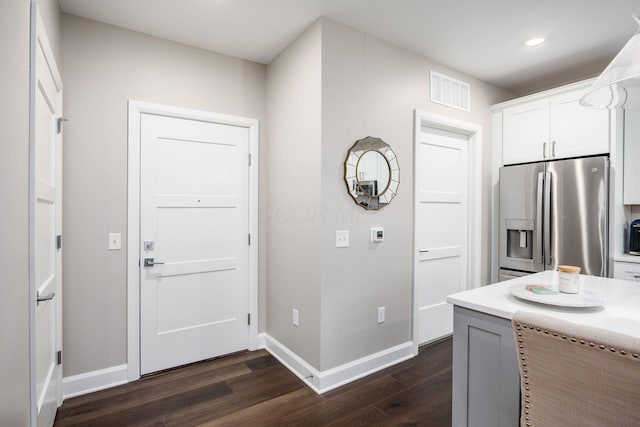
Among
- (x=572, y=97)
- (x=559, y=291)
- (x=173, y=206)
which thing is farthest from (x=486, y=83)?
(x=173, y=206)

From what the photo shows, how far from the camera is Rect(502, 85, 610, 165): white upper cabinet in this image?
2.87 meters

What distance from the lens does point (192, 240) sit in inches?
109

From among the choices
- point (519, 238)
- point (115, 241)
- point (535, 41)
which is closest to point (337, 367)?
point (115, 241)

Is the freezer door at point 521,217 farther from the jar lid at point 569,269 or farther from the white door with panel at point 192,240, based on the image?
the white door with panel at point 192,240

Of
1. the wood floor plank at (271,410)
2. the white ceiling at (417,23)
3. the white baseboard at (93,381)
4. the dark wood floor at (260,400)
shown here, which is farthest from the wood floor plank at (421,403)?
the white ceiling at (417,23)

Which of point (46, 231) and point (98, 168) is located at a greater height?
point (98, 168)

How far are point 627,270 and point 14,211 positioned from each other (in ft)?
12.7

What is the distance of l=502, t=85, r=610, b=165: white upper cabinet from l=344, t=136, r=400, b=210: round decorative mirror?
1515mm

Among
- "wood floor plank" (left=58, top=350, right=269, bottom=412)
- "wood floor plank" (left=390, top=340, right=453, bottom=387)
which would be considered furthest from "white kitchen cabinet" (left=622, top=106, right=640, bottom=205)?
"wood floor plank" (left=58, top=350, right=269, bottom=412)

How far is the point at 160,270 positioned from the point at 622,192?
3870mm

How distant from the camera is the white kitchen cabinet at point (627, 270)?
2594mm

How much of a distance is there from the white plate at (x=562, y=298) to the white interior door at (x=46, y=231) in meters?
2.09

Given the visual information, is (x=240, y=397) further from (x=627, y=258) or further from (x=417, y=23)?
(x=627, y=258)

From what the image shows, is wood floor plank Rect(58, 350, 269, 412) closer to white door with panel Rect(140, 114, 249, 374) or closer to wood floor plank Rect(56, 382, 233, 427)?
white door with panel Rect(140, 114, 249, 374)
